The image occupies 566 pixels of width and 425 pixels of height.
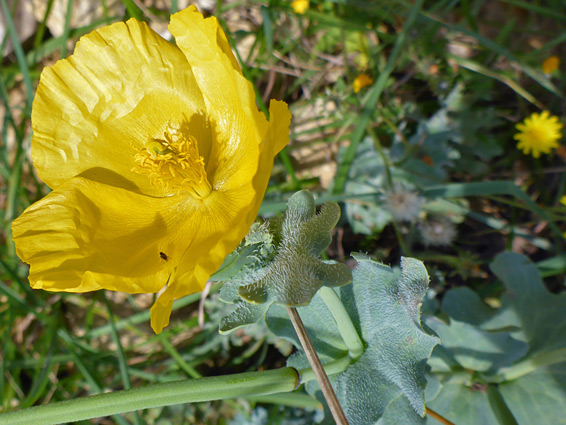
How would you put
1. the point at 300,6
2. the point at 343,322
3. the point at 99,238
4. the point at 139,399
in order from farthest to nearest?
the point at 300,6
the point at 99,238
the point at 343,322
the point at 139,399

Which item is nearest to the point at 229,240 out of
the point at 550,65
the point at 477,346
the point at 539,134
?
the point at 477,346

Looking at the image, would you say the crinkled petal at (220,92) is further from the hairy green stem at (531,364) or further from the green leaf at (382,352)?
the hairy green stem at (531,364)

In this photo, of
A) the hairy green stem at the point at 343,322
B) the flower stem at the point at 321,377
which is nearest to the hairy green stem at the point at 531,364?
the hairy green stem at the point at 343,322

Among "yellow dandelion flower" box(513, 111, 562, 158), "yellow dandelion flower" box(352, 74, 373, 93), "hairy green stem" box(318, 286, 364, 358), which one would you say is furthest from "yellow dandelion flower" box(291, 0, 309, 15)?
"hairy green stem" box(318, 286, 364, 358)

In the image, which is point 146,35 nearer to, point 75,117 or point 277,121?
point 75,117

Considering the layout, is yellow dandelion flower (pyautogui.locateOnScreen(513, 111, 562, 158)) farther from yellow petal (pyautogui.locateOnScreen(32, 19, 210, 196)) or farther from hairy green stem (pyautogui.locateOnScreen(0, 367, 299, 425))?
hairy green stem (pyautogui.locateOnScreen(0, 367, 299, 425))

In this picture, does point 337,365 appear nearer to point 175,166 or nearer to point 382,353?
point 382,353
